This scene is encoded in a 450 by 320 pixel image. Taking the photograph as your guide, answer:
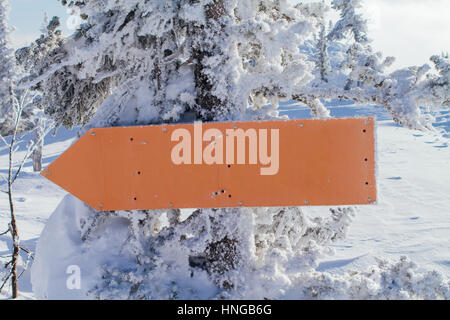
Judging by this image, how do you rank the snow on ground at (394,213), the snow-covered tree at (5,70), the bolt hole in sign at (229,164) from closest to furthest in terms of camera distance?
the bolt hole in sign at (229,164) < the snow on ground at (394,213) < the snow-covered tree at (5,70)

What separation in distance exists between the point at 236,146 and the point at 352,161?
2.54 ft

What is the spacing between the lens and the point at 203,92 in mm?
2828

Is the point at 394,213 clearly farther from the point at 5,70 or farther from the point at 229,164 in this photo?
the point at 5,70

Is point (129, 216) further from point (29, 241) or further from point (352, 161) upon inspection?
point (29, 241)

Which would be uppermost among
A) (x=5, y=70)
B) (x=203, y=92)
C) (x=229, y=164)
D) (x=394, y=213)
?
(x=5, y=70)

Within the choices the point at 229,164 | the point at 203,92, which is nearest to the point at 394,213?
the point at 203,92

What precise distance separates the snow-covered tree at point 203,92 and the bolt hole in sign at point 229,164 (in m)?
0.43

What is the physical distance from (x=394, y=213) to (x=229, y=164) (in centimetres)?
1024

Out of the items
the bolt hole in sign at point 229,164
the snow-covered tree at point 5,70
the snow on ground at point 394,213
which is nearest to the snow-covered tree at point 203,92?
the bolt hole in sign at point 229,164

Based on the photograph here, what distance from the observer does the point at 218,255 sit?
2.84m

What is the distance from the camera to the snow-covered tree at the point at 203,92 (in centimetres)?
264

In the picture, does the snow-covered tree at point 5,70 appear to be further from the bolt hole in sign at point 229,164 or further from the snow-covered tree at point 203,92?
the bolt hole in sign at point 229,164

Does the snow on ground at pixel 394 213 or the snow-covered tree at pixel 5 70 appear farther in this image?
the snow-covered tree at pixel 5 70

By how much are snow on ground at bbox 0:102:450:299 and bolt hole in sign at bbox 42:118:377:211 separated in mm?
1187
